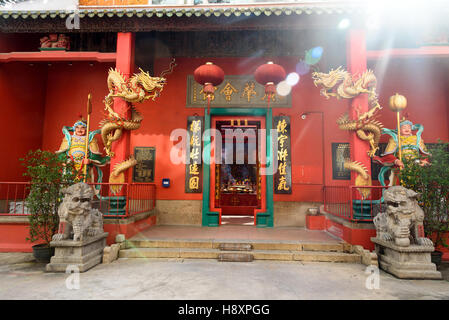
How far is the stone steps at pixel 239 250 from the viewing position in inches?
187

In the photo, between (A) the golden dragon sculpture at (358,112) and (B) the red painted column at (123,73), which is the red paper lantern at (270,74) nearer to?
(A) the golden dragon sculpture at (358,112)

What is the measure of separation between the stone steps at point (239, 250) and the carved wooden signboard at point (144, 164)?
260 centimetres

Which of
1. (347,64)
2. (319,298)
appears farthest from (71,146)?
(347,64)

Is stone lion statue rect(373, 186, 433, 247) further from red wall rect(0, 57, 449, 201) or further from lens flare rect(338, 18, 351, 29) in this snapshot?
lens flare rect(338, 18, 351, 29)

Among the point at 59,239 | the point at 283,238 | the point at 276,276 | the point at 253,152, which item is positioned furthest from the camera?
the point at 253,152

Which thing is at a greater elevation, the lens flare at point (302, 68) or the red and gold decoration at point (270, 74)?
the lens flare at point (302, 68)

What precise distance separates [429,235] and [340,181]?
8.91ft

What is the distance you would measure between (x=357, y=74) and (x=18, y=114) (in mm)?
8552

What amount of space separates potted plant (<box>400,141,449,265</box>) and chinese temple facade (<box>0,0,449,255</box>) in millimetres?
1730

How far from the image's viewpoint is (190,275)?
13.0 ft

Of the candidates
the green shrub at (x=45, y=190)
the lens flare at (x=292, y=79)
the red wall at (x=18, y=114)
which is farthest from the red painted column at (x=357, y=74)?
the red wall at (x=18, y=114)

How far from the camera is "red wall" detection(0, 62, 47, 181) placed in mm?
6609

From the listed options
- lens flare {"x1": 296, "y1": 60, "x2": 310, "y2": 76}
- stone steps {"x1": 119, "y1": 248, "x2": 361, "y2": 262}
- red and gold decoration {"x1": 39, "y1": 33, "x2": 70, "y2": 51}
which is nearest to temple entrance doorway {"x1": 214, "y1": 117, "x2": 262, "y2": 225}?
lens flare {"x1": 296, "y1": 60, "x2": 310, "y2": 76}
